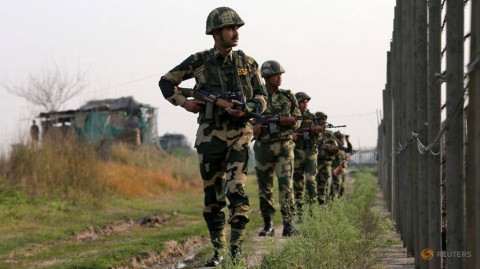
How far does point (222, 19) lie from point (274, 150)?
3.91 m

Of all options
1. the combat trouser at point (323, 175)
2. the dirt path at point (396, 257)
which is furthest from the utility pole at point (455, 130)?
the combat trouser at point (323, 175)

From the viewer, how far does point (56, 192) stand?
18969 mm

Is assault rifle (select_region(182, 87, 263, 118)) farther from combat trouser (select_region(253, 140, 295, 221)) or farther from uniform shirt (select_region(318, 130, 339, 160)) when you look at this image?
uniform shirt (select_region(318, 130, 339, 160))

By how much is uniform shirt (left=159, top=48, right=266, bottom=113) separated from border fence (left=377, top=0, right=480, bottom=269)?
141 cm

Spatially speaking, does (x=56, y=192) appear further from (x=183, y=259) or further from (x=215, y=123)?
(x=215, y=123)

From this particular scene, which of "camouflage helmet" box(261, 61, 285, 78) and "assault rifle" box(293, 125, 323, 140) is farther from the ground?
"camouflage helmet" box(261, 61, 285, 78)

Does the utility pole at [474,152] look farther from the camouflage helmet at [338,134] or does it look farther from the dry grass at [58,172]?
the camouflage helmet at [338,134]

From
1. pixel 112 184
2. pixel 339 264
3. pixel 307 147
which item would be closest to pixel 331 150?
pixel 307 147

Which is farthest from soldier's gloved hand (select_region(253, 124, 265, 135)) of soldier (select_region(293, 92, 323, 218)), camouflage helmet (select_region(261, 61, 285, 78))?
soldier (select_region(293, 92, 323, 218))

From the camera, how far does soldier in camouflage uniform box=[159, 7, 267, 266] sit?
7.62 metres

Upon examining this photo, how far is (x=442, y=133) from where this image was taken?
17.0 ft

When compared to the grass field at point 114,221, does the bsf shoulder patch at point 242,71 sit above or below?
above

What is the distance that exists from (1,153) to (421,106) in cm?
1357

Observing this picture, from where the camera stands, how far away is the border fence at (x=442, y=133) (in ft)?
14.4
